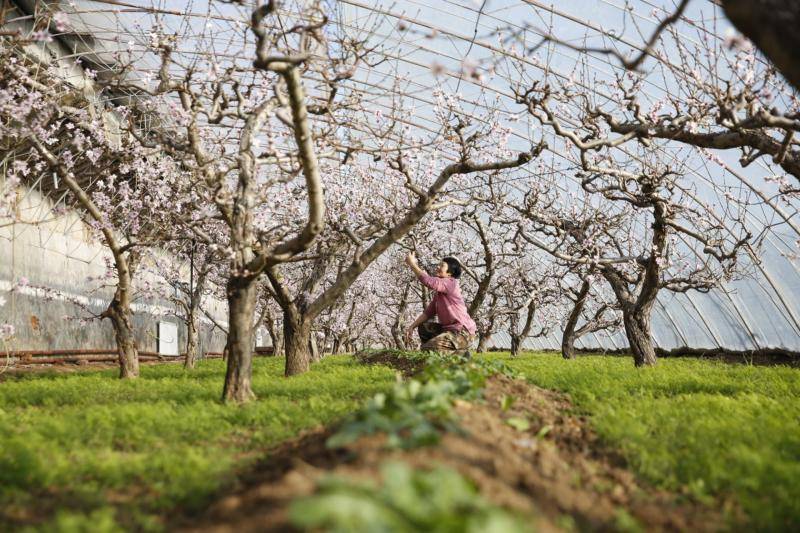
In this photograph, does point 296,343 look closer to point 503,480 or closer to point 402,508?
point 503,480

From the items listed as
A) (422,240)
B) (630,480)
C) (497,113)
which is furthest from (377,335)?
(630,480)

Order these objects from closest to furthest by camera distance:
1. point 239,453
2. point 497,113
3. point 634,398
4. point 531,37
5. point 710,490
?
1. point 710,490
2. point 239,453
3. point 634,398
4. point 531,37
5. point 497,113

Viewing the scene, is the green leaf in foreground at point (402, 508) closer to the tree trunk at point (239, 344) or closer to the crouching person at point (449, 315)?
the tree trunk at point (239, 344)

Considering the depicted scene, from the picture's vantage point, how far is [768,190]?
14.0 metres

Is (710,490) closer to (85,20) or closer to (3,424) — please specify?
(3,424)

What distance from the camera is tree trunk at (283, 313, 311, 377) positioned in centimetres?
1220

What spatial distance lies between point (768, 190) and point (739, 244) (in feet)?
10.0

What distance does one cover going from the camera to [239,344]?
8.30m

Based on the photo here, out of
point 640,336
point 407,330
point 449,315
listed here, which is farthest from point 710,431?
point 640,336

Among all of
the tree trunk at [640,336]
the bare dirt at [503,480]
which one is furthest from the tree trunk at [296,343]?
the bare dirt at [503,480]

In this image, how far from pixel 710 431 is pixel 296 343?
793cm

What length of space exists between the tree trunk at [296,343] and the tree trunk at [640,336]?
20.5 feet

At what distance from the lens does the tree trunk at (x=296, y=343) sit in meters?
12.2

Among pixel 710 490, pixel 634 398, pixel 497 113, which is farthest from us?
pixel 497 113
